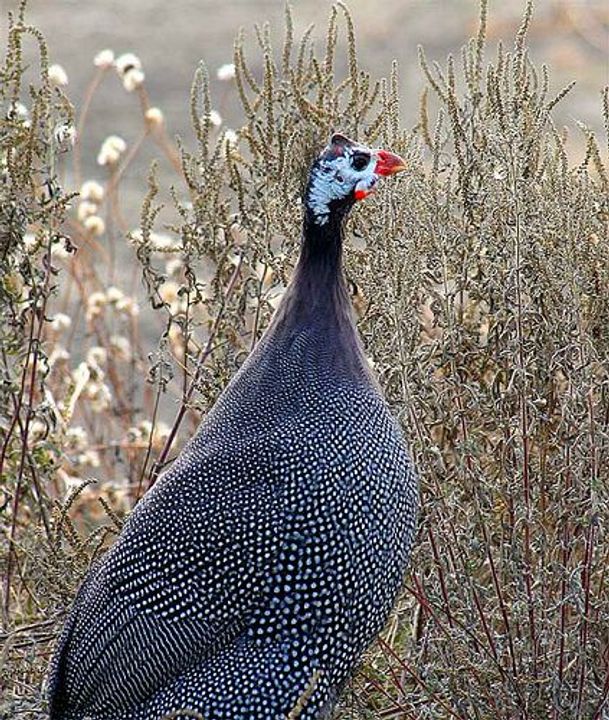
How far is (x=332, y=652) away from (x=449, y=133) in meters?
1.05

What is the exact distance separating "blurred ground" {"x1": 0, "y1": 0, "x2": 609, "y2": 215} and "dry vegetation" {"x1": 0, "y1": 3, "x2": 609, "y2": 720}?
4.63m

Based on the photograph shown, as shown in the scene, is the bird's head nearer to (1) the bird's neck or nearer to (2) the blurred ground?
(1) the bird's neck

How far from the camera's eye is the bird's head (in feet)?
10.4

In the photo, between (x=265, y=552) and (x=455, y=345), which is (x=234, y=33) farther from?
(x=265, y=552)

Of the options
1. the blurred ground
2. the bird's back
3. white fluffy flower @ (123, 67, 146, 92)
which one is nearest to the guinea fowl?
the bird's back

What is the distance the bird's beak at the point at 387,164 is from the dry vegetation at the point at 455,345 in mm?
40

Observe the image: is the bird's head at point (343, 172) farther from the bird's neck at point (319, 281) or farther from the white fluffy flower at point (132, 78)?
the white fluffy flower at point (132, 78)

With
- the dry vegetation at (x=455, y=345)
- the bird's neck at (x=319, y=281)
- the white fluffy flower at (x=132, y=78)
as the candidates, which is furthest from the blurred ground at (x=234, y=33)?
the bird's neck at (x=319, y=281)

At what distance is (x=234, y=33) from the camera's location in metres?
9.59

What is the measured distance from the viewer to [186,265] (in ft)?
11.6

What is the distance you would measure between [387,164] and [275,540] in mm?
732

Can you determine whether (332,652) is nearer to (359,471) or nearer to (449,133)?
(359,471)

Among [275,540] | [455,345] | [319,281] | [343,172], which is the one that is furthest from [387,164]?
[275,540]

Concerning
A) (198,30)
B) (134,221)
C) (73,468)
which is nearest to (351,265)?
(73,468)
